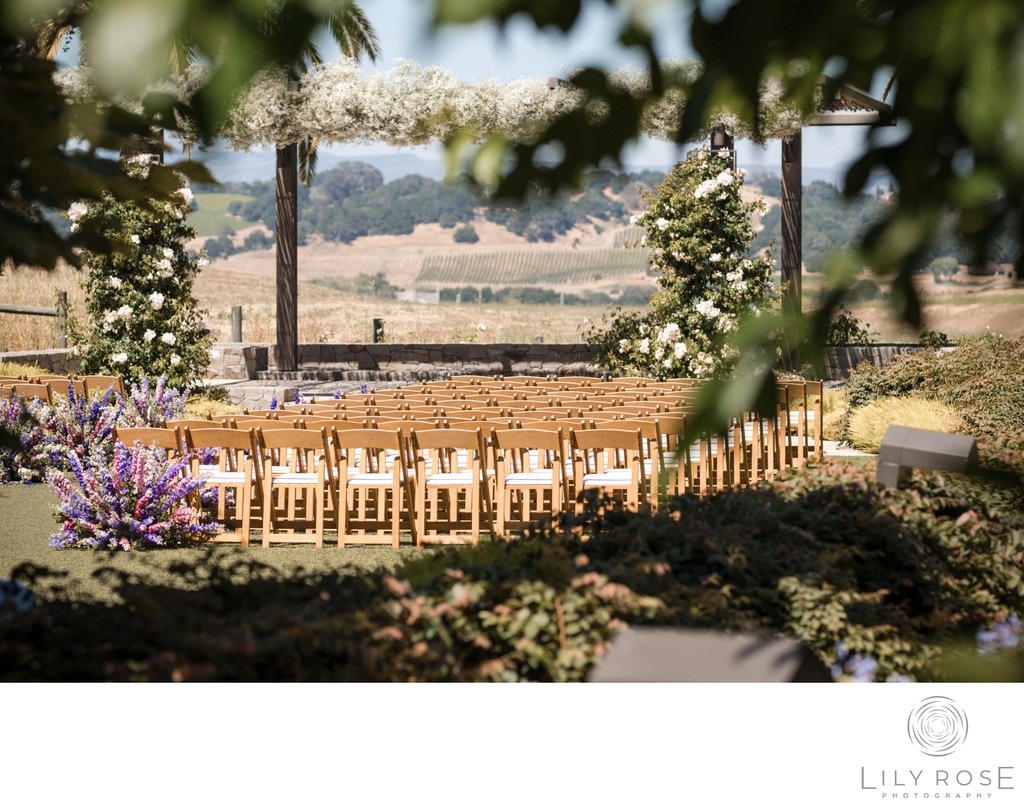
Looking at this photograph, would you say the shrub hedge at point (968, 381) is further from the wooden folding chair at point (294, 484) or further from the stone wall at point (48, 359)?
the stone wall at point (48, 359)

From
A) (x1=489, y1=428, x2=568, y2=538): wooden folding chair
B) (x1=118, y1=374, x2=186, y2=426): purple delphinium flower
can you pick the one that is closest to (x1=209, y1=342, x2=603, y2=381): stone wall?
(x1=118, y1=374, x2=186, y2=426): purple delphinium flower

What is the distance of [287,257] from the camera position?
16375mm

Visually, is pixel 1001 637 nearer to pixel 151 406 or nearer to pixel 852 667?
pixel 852 667

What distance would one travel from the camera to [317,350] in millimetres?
18672

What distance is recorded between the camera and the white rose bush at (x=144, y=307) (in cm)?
1326

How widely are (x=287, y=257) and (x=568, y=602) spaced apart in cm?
1382

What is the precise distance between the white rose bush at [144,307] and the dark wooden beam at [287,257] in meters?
2.79

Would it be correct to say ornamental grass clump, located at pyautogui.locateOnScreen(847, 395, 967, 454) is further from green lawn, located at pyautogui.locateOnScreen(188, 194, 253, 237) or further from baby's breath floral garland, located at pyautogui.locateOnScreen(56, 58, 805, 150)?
green lawn, located at pyautogui.locateOnScreen(188, 194, 253, 237)

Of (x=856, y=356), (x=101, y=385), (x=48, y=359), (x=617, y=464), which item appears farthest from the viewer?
(x=856, y=356)

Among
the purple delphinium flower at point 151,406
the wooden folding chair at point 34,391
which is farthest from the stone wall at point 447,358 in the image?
the purple delphinium flower at point 151,406

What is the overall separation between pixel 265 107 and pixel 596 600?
1200 centimetres

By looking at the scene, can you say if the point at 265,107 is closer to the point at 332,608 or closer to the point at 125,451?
the point at 125,451
